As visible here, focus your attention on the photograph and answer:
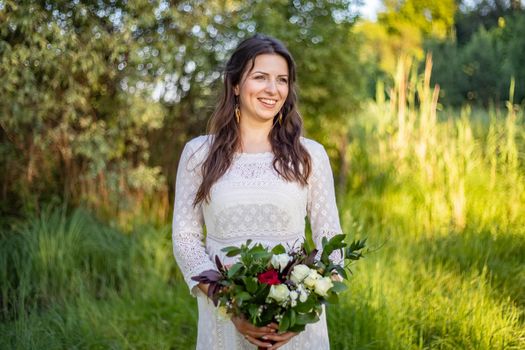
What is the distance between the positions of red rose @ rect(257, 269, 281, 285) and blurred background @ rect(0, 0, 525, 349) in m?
1.77

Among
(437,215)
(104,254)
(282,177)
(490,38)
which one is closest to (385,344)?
(282,177)

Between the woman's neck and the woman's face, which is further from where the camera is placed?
the woman's neck

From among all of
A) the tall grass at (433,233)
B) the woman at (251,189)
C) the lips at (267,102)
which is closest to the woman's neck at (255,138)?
the woman at (251,189)

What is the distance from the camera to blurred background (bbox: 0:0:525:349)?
12.5ft

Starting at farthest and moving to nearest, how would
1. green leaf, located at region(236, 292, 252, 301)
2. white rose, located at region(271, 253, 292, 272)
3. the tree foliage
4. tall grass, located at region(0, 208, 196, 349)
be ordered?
the tree foliage → tall grass, located at region(0, 208, 196, 349) → white rose, located at region(271, 253, 292, 272) → green leaf, located at region(236, 292, 252, 301)

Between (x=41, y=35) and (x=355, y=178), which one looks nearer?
(x=41, y=35)

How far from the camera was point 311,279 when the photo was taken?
1834 mm

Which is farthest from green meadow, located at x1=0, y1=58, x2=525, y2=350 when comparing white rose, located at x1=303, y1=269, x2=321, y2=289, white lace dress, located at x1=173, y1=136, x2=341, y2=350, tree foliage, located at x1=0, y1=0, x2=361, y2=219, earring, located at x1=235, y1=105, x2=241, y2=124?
white rose, located at x1=303, y1=269, x2=321, y2=289

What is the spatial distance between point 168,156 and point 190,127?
43 cm

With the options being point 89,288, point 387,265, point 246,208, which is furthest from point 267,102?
point 89,288

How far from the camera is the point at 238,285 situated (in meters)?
1.85

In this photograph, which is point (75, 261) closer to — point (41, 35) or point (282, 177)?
point (41, 35)

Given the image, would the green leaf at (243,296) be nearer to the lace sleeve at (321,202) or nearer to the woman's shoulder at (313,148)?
the lace sleeve at (321,202)

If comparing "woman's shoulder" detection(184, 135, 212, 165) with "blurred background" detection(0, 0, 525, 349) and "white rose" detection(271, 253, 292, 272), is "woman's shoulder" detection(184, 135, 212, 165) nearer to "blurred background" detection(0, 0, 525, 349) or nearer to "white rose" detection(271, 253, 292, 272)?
"white rose" detection(271, 253, 292, 272)
